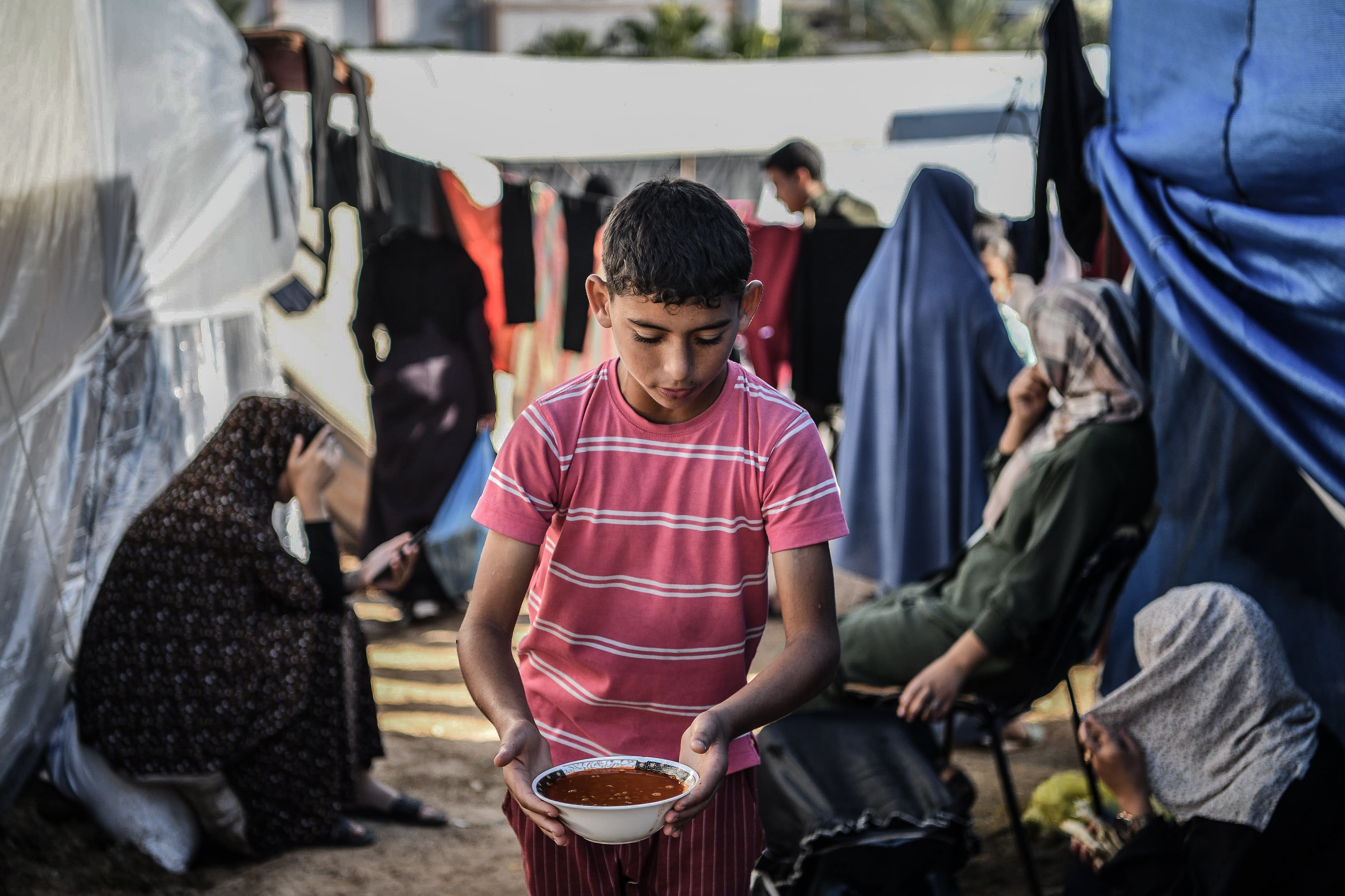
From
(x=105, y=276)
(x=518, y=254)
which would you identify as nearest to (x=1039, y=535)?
(x=105, y=276)

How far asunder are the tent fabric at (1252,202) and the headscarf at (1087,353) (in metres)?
0.24

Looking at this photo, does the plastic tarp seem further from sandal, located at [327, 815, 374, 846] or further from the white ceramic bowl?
the white ceramic bowl

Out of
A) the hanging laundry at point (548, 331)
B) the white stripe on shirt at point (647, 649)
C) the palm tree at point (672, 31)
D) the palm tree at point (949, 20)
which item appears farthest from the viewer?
the palm tree at point (949, 20)

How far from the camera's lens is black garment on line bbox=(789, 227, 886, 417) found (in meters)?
5.37

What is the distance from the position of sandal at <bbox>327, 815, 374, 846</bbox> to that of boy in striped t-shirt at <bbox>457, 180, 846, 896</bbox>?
84.2 inches

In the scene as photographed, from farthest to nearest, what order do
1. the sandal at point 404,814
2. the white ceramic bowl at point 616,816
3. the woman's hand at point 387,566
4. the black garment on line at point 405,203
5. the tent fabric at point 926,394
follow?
the black garment on line at point 405,203 < the tent fabric at point 926,394 < the sandal at point 404,814 < the woman's hand at point 387,566 < the white ceramic bowl at point 616,816

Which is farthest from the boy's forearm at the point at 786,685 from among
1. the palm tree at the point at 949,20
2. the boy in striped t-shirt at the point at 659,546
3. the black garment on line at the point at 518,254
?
the palm tree at the point at 949,20

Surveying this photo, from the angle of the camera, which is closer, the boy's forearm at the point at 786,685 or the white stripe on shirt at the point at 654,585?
the boy's forearm at the point at 786,685

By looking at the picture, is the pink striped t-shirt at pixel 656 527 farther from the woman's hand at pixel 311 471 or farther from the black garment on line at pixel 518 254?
the black garment on line at pixel 518 254

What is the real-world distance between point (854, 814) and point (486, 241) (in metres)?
4.13

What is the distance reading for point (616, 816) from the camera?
1182mm

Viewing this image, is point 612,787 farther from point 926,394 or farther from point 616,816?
point 926,394

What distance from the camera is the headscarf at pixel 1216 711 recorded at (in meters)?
2.24

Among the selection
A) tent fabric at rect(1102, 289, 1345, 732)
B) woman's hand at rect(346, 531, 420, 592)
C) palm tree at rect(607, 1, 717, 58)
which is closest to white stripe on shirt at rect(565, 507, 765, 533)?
tent fabric at rect(1102, 289, 1345, 732)
